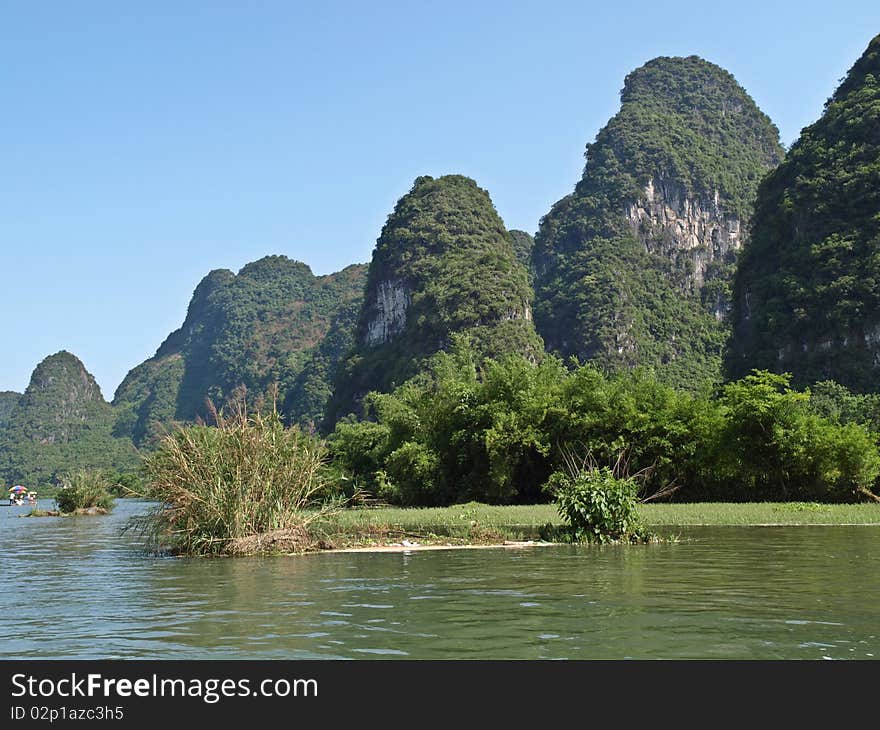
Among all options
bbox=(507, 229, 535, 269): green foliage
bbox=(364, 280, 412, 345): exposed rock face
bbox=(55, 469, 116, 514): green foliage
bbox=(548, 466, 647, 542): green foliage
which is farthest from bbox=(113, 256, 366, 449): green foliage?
bbox=(548, 466, 647, 542): green foliage

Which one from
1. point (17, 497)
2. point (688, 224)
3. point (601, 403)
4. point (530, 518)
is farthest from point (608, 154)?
point (530, 518)

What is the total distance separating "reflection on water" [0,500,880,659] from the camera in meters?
6.93

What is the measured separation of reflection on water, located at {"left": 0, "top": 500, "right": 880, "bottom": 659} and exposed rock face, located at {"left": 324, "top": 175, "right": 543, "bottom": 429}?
65.1 metres

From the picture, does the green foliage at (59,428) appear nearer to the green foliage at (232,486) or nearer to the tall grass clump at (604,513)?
the green foliage at (232,486)

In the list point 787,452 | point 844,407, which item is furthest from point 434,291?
point 787,452

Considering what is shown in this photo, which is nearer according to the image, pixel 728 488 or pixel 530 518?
pixel 530 518

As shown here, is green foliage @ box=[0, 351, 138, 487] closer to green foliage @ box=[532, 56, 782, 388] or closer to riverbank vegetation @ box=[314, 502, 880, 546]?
green foliage @ box=[532, 56, 782, 388]

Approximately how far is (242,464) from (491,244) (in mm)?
88297

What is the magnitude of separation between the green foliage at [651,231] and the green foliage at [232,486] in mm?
80974

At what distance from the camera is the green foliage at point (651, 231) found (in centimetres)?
10588

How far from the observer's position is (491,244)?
101312 mm

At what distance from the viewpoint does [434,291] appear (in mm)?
88438

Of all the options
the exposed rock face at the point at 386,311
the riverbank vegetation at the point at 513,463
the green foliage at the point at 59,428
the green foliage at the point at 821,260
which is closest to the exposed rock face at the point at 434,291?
the exposed rock face at the point at 386,311
